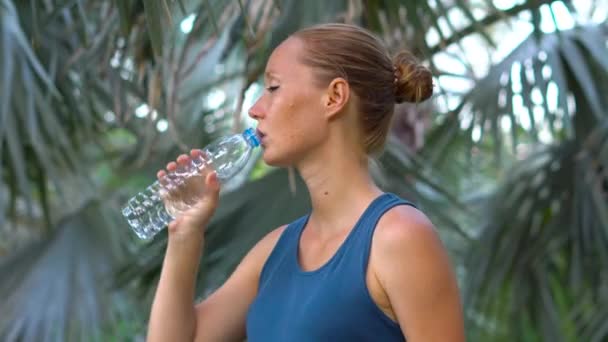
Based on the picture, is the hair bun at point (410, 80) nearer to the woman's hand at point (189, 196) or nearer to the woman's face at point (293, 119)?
the woman's face at point (293, 119)

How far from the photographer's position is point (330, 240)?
5.34ft

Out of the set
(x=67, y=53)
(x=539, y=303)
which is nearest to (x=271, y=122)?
(x=67, y=53)

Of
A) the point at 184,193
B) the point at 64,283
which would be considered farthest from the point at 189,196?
the point at 64,283

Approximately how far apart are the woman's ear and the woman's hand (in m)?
0.19

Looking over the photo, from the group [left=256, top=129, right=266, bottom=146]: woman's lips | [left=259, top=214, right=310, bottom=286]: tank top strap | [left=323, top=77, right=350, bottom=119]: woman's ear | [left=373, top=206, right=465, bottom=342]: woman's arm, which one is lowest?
[left=373, top=206, right=465, bottom=342]: woman's arm

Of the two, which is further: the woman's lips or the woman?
the woman's lips

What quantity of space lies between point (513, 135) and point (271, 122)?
1890 millimetres

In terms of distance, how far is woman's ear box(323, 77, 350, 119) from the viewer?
1.65 m

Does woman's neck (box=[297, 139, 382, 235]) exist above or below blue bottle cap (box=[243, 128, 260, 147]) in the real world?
below

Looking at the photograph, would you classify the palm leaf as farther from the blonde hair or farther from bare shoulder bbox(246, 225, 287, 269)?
the blonde hair

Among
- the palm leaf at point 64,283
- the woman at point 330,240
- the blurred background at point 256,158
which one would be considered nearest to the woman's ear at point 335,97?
the woman at point 330,240

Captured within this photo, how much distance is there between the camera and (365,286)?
1.50 m

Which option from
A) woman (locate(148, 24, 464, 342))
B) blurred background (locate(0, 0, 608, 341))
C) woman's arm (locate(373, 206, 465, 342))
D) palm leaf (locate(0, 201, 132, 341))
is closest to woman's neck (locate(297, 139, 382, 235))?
woman (locate(148, 24, 464, 342))

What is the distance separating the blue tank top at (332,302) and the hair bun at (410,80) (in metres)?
0.22
